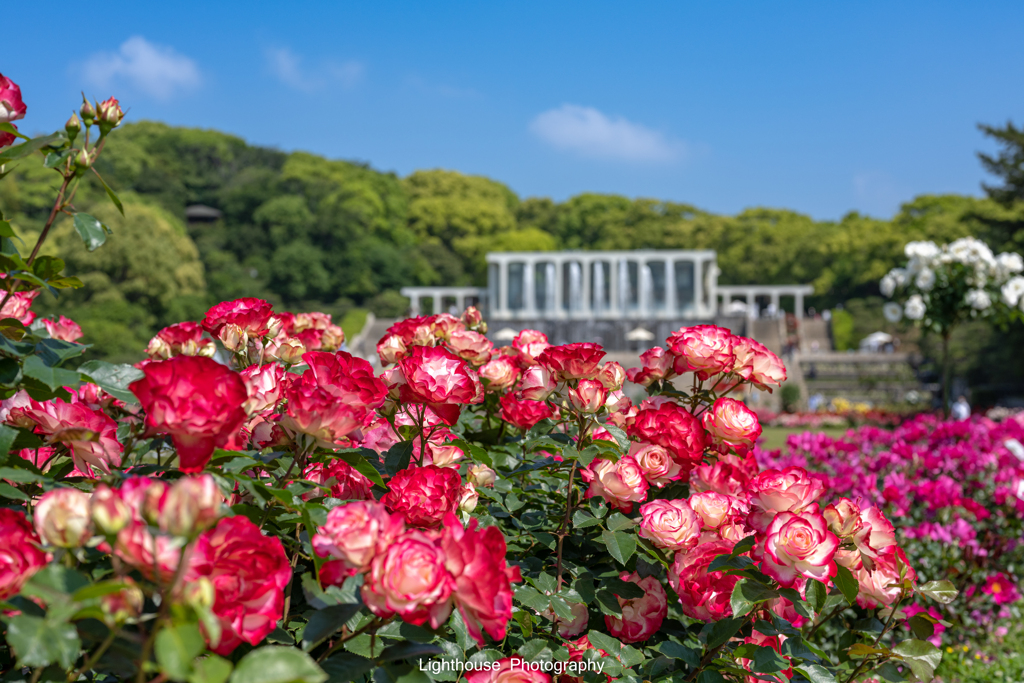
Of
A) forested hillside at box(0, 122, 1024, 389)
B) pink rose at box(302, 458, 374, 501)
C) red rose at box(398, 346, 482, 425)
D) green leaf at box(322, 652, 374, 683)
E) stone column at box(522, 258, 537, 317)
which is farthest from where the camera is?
stone column at box(522, 258, 537, 317)

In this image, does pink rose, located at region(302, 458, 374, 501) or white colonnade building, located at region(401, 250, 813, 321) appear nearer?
pink rose, located at region(302, 458, 374, 501)

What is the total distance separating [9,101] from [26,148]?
23cm

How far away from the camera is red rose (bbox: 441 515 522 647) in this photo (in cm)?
116

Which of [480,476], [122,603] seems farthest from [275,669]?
[480,476]

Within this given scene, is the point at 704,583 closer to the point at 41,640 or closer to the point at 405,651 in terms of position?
the point at 405,651

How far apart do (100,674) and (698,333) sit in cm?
164

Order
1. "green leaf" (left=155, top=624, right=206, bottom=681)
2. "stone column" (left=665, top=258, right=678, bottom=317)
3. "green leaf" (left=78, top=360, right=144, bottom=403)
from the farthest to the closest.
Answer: "stone column" (left=665, top=258, right=678, bottom=317)
"green leaf" (left=78, top=360, right=144, bottom=403)
"green leaf" (left=155, top=624, right=206, bottom=681)

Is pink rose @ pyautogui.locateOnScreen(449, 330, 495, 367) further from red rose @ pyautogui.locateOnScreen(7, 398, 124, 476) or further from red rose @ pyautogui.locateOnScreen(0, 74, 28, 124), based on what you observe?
red rose @ pyautogui.locateOnScreen(0, 74, 28, 124)

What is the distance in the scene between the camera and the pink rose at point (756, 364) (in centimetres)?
225

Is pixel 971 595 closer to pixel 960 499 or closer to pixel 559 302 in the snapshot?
pixel 960 499

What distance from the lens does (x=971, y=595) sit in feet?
16.0

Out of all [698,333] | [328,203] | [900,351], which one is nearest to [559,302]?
[900,351]

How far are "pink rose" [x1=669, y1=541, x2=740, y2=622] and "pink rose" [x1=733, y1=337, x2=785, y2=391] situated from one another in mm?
536

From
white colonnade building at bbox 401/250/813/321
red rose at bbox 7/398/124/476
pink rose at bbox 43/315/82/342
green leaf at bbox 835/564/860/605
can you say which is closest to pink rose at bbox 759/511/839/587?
green leaf at bbox 835/564/860/605
